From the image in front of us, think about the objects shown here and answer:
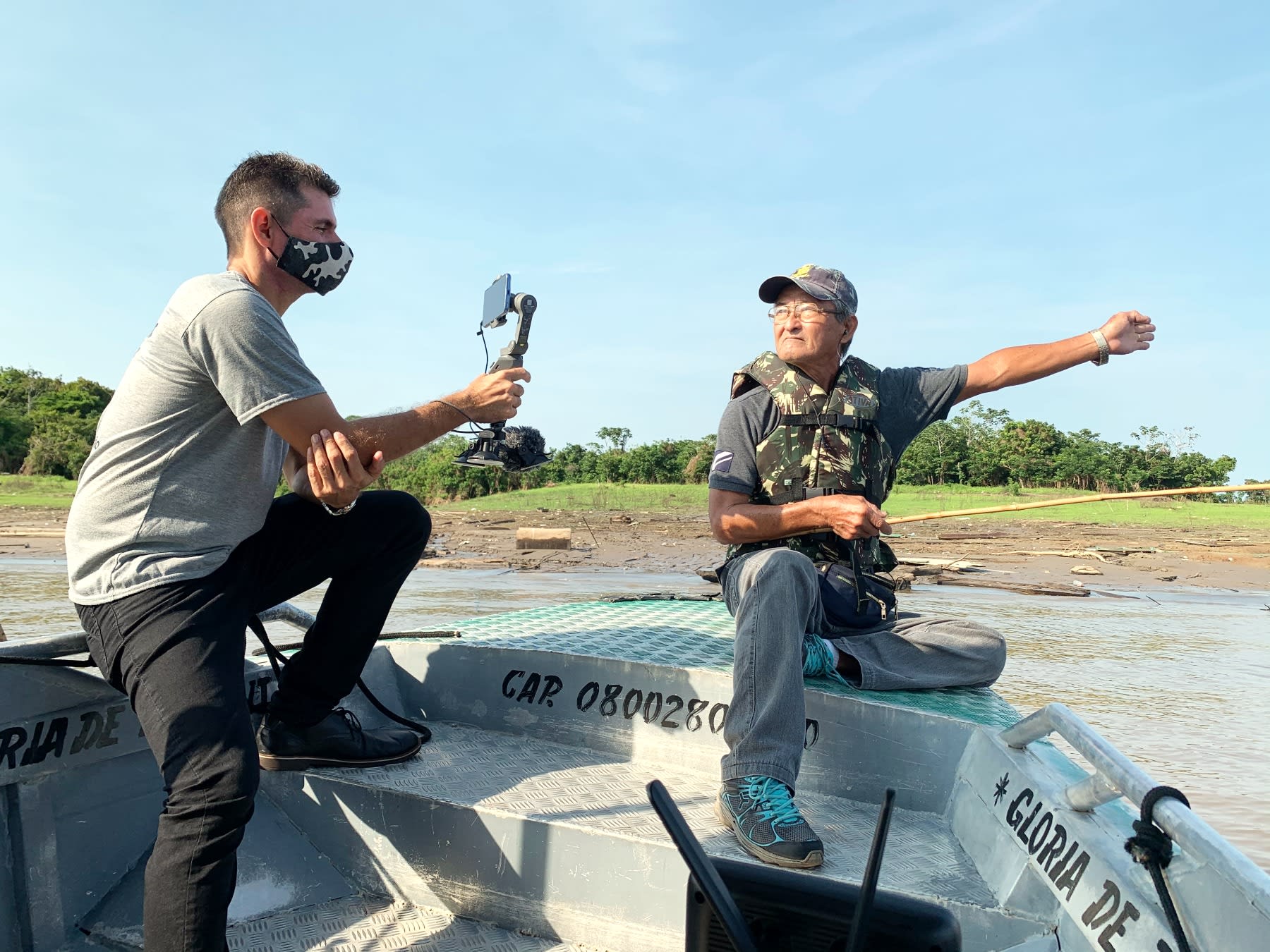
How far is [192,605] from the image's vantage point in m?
2.17

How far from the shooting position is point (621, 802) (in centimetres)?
250

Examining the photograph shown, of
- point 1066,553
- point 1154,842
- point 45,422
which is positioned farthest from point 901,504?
point 45,422

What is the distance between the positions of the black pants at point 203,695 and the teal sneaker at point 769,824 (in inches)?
42.5

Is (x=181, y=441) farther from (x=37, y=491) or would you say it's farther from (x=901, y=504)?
(x=37, y=491)

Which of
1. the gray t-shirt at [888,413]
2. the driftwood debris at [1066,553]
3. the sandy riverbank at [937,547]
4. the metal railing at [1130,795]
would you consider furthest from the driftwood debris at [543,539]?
the metal railing at [1130,795]

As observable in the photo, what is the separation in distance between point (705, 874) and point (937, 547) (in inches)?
689

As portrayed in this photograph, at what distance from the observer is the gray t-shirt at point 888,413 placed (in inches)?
126

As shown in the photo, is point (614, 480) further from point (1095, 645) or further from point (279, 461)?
point (279, 461)

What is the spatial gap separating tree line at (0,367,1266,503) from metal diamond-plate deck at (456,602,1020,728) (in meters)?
23.8

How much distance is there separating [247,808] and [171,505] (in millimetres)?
708

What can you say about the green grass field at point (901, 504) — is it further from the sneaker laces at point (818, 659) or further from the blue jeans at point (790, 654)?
the sneaker laces at point (818, 659)

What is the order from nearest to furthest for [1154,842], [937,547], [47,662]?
[1154,842] < [47,662] < [937,547]

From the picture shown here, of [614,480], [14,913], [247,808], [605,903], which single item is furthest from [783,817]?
[614,480]

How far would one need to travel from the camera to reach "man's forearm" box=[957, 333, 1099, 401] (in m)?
3.44
